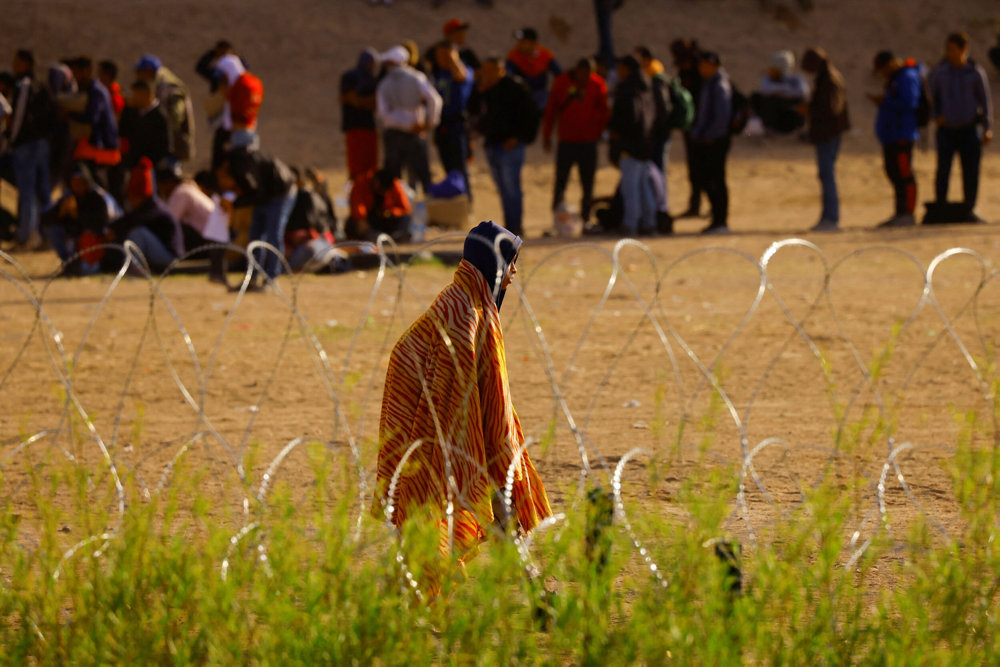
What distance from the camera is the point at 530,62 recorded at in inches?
501

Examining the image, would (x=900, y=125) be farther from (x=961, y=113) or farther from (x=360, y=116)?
(x=360, y=116)

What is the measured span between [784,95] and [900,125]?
6.09m

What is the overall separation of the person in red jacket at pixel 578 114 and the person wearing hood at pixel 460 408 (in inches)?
305

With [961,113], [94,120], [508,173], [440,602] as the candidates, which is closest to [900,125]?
[961,113]

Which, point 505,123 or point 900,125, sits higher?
point 505,123

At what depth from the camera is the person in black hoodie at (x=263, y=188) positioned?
8578mm

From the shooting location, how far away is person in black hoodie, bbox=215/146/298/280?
8578mm

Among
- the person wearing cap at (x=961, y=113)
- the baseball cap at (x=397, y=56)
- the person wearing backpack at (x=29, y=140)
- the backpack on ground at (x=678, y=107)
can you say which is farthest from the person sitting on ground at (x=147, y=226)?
the person wearing cap at (x=961, y=113)

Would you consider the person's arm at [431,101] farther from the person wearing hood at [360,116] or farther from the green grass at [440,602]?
the green grass at [440,602]

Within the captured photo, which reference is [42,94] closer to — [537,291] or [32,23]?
[537,291]

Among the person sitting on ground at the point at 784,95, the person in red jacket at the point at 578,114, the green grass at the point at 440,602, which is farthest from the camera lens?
the person sitting on ground at the point at 784,95

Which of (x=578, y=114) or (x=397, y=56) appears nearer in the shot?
(x=397, y=56)

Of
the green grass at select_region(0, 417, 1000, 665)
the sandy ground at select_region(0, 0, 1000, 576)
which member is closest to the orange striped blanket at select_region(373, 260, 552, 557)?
the sandy ground at select_region(0, 0, 1000, 576)

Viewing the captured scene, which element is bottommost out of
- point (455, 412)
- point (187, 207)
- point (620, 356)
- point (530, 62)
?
point (620, 356)
